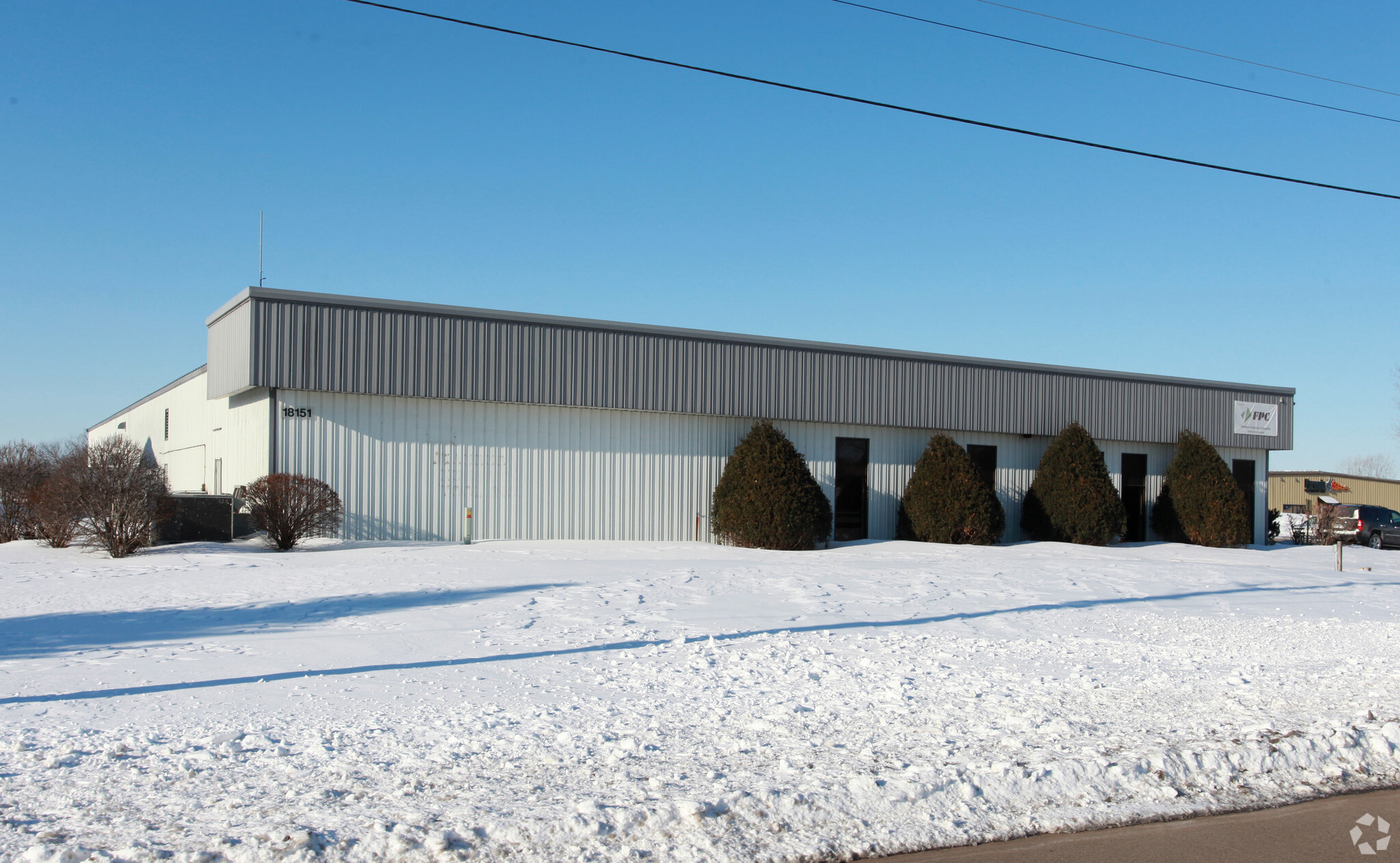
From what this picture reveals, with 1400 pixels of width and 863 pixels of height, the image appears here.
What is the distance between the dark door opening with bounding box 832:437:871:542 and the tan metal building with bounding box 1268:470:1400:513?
37.7 meters

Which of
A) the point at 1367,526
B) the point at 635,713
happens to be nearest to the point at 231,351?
the point at 635,713

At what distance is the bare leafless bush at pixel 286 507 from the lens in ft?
58.5

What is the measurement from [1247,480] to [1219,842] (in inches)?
1113

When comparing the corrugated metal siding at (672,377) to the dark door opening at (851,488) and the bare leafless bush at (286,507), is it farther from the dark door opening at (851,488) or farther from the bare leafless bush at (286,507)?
the bare leafless bush at (286,507)

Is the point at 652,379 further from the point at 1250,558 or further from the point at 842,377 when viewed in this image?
the point at 1250,558

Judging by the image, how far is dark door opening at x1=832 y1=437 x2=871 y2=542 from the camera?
24.5 m

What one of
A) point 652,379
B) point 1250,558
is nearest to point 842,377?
point 652,379

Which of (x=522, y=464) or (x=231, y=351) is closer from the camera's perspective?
(x=231, y=351)

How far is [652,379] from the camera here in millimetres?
22109

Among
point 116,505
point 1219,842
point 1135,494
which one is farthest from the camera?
point 1135,494

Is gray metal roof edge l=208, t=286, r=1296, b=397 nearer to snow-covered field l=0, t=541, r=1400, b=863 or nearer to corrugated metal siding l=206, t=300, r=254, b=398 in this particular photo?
corrugated metal siding l=206, t=300, r=254, b=398

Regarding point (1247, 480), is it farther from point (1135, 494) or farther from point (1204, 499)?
point (1204, 499)

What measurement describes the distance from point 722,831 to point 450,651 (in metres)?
4.97

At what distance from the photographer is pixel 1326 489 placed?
5447cm
